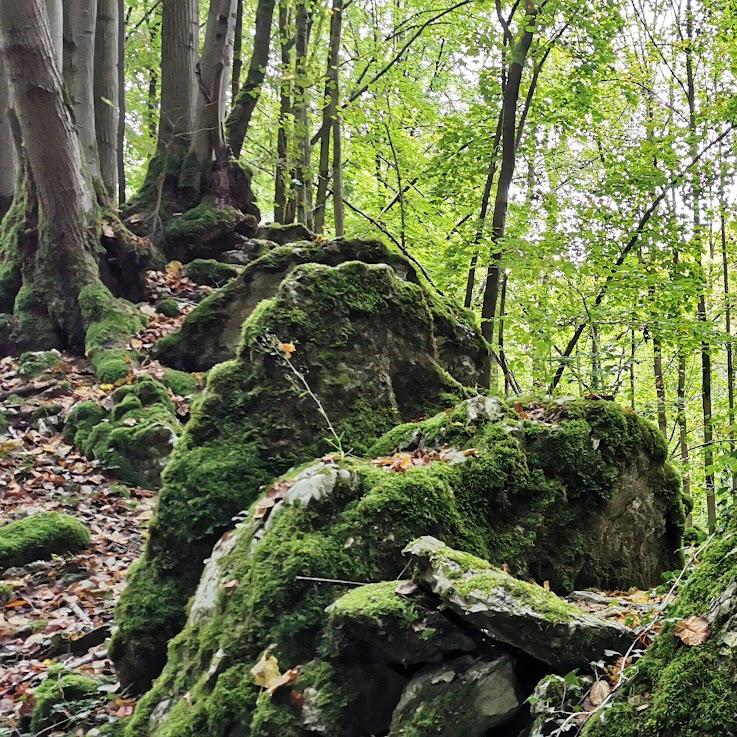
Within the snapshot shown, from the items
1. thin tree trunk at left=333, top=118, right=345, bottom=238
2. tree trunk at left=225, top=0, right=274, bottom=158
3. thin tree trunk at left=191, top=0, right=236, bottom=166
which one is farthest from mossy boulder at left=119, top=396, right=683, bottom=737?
tree trunk at left=225, top=0, right=274, bottom=158

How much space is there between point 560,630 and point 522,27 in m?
7.74

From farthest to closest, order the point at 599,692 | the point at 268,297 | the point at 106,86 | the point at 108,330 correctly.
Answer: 1. the point at 106,86
2. the point at 108,330
3. the point at 268,297
4. the point at 599,692

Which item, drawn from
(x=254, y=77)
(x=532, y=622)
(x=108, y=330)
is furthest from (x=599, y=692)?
(x=254, y=77)

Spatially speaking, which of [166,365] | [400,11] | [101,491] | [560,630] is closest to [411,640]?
[560,630]

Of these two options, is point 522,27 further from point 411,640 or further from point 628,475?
point 411,640

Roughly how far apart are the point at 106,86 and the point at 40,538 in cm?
872

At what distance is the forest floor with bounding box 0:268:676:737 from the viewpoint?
377 centimetres

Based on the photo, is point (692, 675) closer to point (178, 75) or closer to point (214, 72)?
point (214, 72)

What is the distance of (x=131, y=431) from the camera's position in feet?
22.6

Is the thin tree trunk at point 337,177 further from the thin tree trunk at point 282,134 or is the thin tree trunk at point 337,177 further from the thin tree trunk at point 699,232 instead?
the thin tree trunk at point 699,232

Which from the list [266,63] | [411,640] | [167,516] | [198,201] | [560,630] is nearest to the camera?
[560,630]

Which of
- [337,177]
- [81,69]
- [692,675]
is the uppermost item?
[81,69]

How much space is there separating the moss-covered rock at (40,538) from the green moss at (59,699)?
5.55 ft

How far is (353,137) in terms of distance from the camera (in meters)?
12.6
